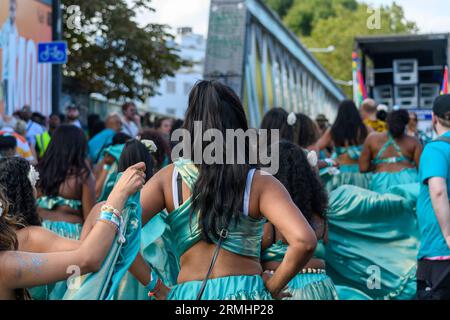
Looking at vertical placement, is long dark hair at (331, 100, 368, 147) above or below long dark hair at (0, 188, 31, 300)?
above

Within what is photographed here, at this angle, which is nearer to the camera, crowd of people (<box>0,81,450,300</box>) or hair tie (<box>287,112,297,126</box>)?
crowd of people (<box>0,81,450,300</box>)

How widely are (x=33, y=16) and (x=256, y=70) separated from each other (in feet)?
17.0

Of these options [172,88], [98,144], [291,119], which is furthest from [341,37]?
→ [291,119]

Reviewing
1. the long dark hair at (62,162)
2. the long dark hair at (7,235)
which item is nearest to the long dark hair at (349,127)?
the long dark hair at (62,162)

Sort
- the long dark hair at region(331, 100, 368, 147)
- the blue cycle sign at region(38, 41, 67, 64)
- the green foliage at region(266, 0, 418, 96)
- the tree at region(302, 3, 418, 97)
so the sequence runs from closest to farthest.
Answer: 1. the long dark hair at region(331, 100, 368, 147)
2. the blue cycle sign at region(38, 41, 67, 64)
3. the green foliage at region(266, 0, 418, 96)
4. the tree at region(302, 3, 418, 97)

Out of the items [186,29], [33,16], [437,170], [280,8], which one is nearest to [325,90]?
[186,29]

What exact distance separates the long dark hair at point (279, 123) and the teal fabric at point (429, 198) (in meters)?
1.83

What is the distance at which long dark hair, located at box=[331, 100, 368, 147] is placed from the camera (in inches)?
362

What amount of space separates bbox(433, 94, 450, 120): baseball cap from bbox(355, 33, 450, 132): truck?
38.4 ft

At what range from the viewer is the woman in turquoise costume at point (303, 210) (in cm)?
463

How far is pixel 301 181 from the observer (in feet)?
15.6

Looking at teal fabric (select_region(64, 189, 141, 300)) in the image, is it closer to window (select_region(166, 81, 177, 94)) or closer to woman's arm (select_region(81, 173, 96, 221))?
woman's arm (select_region(81, 173, 96, 221))

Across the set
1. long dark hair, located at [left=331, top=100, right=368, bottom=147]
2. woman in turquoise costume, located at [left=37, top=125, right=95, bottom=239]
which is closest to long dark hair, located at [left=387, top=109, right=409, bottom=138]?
long dark hair, located at [left=331, top=100, right=368, bottom=147]
